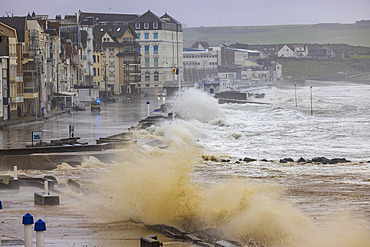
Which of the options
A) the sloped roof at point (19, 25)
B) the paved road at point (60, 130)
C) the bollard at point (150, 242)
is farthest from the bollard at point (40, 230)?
the sloped roof at point (19, 25)

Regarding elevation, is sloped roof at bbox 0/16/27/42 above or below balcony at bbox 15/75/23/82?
above

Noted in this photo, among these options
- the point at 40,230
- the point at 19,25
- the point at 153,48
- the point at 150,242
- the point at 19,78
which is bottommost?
the point at 150,242

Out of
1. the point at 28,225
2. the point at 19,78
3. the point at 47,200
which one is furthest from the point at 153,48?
the point at 28,225

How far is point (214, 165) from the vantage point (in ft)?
98.1

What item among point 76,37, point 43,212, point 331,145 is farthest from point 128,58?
point 43,212

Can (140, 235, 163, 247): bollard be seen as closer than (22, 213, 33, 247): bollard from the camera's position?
No

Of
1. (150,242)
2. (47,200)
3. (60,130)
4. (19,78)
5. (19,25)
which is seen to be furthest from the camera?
(19,25)

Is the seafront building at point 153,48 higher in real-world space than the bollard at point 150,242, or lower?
higher

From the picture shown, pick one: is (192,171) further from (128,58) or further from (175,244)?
(128,58)

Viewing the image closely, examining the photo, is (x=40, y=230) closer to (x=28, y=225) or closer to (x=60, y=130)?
(x=28, y=225)

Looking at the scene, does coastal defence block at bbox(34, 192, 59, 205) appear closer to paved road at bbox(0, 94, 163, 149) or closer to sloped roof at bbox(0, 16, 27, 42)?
paved road at bbox(0, 94, 163, 149)

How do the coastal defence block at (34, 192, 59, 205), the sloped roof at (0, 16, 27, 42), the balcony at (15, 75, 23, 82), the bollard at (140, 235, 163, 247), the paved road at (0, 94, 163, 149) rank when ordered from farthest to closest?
the sloped roof at (0, 16, 27, 42) < the balcony at (15, 75, 23, 82) < the paved road at (0, 94, 163, 149) < the coastal defence block at (34, 192, 59, 205) < the bollard at (140, 235, 163, 247)

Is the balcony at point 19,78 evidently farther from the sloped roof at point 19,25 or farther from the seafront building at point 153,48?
the seafront building at point 153,48

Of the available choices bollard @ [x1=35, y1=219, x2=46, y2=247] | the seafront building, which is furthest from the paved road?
the seafront building
